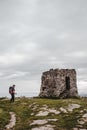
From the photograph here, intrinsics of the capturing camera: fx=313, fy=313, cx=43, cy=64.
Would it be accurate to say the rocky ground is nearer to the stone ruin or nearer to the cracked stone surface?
the cracked stone surface

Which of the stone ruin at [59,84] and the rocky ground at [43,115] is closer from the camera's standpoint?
the rocky ground at [43,115]

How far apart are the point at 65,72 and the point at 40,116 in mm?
21812

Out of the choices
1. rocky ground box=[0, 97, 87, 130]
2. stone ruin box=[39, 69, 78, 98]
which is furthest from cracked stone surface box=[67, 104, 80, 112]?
stone ruin box=[39, 69, 78, 98]

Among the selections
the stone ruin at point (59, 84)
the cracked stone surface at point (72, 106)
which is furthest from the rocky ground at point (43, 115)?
the stone ruin at point (59, 84)

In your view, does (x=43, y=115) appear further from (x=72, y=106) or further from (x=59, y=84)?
(x=59, y=84)

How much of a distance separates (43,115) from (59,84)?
19.9 metres

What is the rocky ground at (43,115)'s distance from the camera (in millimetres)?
32406

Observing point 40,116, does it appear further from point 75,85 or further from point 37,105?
point 75,85

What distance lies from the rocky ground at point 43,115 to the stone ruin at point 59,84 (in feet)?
34.6

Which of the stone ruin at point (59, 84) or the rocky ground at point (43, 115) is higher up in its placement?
the stone ruin at point (59, 84)

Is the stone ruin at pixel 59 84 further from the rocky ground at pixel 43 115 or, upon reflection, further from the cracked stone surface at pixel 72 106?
the cracked stone surface at pixel 72 106

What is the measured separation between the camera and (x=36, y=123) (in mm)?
33438

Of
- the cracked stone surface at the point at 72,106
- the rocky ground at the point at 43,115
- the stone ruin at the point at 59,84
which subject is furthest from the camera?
the stone ruin at the point at 59,84

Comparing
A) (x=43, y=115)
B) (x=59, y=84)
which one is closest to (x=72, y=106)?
(x=43, y=115)
